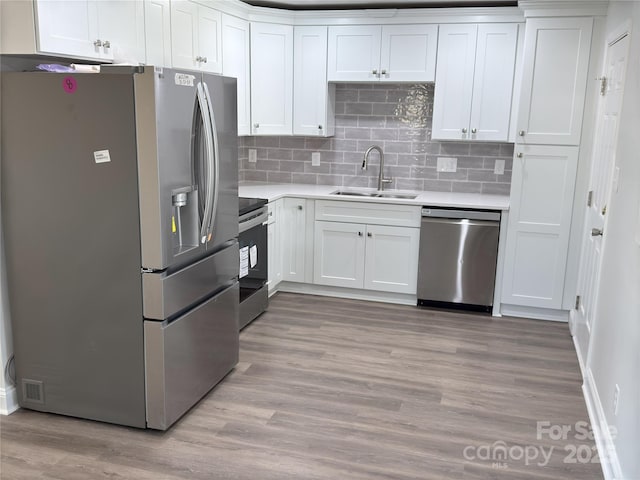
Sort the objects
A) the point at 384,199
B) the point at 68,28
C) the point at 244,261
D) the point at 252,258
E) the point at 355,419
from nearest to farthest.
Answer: the point at 68,28
the point at 355,419
the point at 244,261
the point at 252,258
the point at 384,199

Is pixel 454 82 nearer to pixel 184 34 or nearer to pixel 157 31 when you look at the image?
pixel 184 34

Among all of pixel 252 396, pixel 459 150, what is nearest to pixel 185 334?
pixel 252 396

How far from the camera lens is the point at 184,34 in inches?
156

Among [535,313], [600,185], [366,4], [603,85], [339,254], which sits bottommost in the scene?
[535,313]

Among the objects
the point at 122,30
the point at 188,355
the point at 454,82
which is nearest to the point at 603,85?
the point at 454,82

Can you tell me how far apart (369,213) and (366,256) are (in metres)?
0.37

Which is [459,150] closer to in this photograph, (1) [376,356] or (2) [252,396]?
(1) [376,356]

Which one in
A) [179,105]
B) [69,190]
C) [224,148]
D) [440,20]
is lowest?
[69,190]

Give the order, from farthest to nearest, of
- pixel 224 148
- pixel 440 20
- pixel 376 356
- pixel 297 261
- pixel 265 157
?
pixel 265 157 → pixel 297 261 → pixel 440 20 → pixel 376 356 → pixel 224 148

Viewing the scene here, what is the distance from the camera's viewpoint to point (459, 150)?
17.1 ft

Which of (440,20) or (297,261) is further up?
(440,20)

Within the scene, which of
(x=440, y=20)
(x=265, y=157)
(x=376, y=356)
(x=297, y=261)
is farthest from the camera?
(x=265, y=157)

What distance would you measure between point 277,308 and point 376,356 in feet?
Result: 3.88

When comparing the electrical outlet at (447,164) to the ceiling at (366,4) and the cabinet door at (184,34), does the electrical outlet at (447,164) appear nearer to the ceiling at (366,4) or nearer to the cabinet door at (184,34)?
the ceiling at (366,4)
